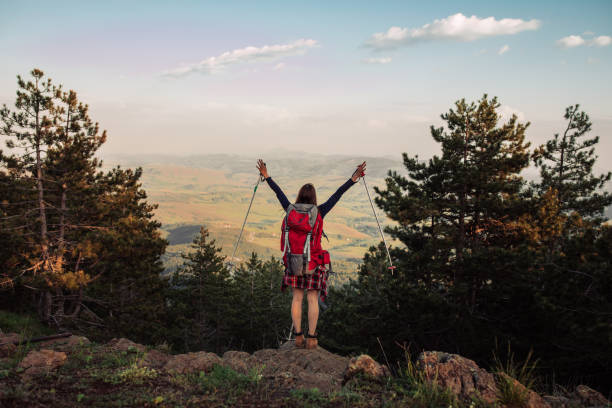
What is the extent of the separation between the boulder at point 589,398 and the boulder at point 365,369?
1809 millimetres

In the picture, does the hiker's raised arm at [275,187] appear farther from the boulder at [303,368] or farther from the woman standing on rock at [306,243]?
the boulder at [303,368]

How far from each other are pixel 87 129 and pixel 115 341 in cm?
1234

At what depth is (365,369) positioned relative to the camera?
385cm

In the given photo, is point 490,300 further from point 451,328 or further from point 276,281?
point 276,281

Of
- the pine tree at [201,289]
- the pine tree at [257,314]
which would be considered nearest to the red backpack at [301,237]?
the pine tree at [201,289]

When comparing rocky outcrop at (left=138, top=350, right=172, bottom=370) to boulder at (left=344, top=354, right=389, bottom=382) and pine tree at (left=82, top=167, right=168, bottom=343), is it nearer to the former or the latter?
boulder at (left=344, top=354, right=389, bottom=382)

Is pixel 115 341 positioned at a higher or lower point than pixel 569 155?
lower

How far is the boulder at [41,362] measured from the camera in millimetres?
3707

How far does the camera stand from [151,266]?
57.0 ft

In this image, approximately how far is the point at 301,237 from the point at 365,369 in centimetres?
200

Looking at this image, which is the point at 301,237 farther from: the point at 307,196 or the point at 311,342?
the point at 311,342

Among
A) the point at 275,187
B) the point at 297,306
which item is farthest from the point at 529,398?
the point at 275,187

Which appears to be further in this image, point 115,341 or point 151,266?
point 151,266

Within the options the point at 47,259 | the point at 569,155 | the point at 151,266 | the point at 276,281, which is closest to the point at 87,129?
the point at 47,259
